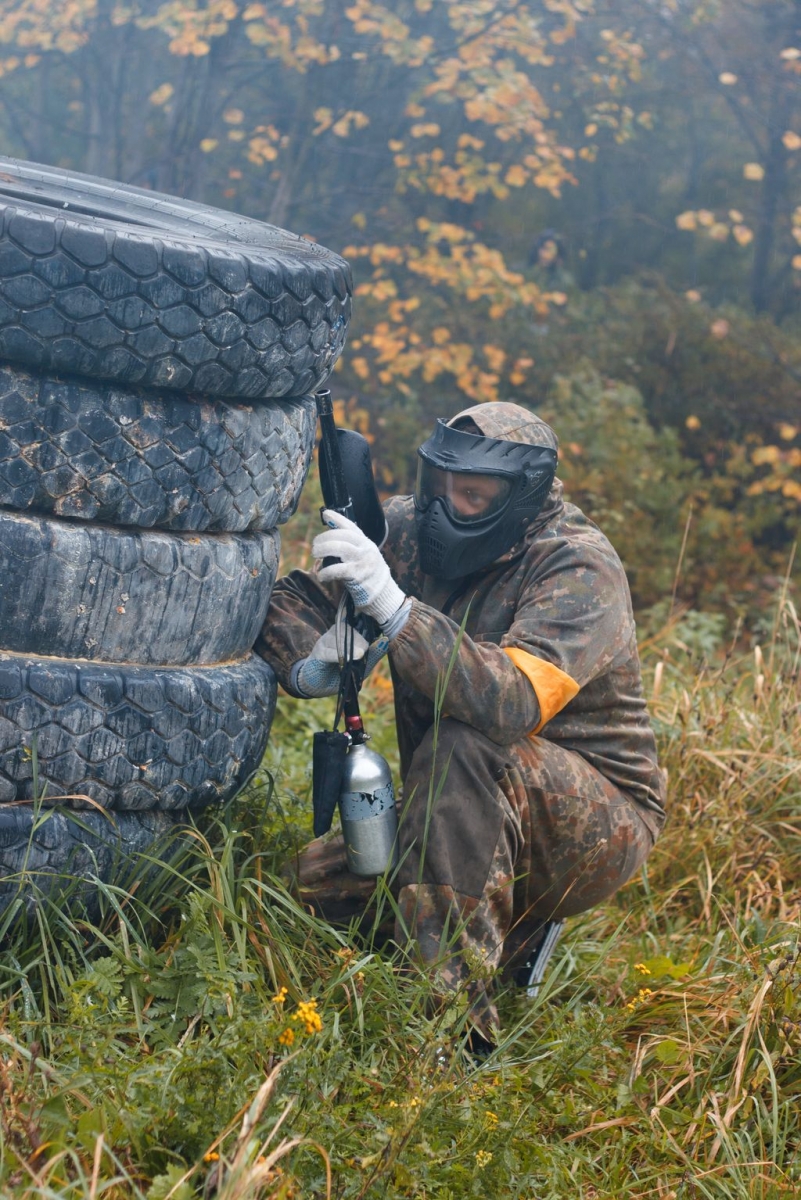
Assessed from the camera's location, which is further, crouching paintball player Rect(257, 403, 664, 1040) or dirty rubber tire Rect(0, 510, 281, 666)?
crouching paintball player Rect(257, 403, 664, 1040)

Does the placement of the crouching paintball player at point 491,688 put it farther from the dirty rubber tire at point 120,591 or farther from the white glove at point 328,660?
the dirty rubber tire at point 120,591

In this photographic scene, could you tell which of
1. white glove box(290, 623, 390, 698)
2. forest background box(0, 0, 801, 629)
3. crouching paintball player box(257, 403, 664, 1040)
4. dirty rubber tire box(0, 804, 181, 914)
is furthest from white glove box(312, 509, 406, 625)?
forest background box(0, 0, 801, 629)

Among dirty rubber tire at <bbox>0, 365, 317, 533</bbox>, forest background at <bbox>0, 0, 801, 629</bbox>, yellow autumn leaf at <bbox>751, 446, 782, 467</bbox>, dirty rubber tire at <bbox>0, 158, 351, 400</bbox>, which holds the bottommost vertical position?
yellow autumn leaf at <bbox>751, 446, 782, 467</bbox>

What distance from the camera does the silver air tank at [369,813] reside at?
9.64 feet

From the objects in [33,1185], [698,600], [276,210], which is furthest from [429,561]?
[276,210]

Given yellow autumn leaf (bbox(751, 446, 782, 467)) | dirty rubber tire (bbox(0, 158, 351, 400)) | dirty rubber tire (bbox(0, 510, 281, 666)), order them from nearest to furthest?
dirty rubber tire (bbox(0, 158, 351, 400))
dirty rubber tire (bbox(0, 510, 281, 666))
yellow autumn leaf (bbox(751, 446, 782, 467))

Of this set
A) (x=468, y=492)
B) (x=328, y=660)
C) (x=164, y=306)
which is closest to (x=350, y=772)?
(x=328, y=660)

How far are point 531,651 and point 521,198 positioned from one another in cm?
972

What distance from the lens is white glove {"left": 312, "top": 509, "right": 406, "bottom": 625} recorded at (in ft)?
9.54

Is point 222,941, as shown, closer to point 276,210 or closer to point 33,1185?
point 33,1185

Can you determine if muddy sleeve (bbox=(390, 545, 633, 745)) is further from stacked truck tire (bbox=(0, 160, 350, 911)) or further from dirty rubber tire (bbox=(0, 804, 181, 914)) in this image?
dirty rubber tire (bbox=(0, 804, 181, 914))

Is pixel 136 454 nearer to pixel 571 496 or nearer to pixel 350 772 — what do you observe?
pixel 350 772

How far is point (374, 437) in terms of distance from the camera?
9.21 meters

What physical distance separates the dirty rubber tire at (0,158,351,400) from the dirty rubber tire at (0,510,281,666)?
13.4 inches
